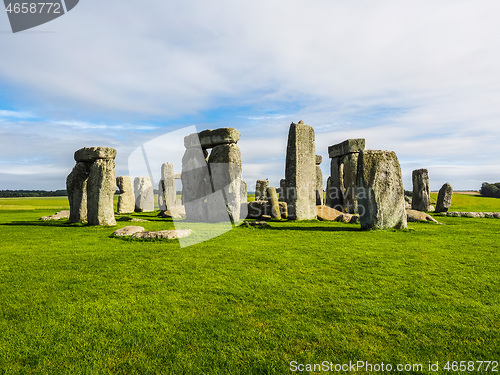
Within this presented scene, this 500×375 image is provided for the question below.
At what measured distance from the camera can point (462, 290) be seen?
141 inches

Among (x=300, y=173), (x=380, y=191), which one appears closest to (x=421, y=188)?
(x=300, y=173)

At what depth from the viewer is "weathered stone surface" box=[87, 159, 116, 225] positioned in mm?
10305

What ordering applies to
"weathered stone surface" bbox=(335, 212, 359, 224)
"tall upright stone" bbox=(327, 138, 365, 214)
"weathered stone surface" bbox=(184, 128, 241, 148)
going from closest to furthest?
1. "weathered stone surface" bbox=(335, 212, 359, 224)
2. "weathered stone surface" bbox=(184, 128, 241, 148)
3. "tall upright stone" bbox=(327, 138, 365, 214)

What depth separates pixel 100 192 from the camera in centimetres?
1030

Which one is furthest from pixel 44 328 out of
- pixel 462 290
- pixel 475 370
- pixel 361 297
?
pixel 462 290

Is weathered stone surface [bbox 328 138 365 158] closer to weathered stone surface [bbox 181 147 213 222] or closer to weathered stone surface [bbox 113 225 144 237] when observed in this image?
weathered stone surface [bbox 181 147 213 222]

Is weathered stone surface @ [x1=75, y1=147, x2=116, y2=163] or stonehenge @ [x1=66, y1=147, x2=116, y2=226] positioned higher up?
weathered stone surface @ [x1=75, y1=147, x2=116, y2=163]

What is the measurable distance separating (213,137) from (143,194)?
1112cm

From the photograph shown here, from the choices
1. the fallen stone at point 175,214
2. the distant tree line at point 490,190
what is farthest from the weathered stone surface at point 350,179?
the distant tree line at point 490,190

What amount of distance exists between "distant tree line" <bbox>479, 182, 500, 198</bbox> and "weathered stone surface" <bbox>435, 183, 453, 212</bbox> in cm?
2363

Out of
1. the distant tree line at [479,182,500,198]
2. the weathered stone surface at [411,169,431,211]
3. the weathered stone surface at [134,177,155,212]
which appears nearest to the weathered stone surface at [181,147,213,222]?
the weathered stone surface at [134,177,155,212]

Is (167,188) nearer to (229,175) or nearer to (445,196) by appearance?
(229,175)

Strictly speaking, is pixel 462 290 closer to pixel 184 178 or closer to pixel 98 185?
pixel 98 185

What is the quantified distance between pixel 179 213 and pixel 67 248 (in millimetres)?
9004
